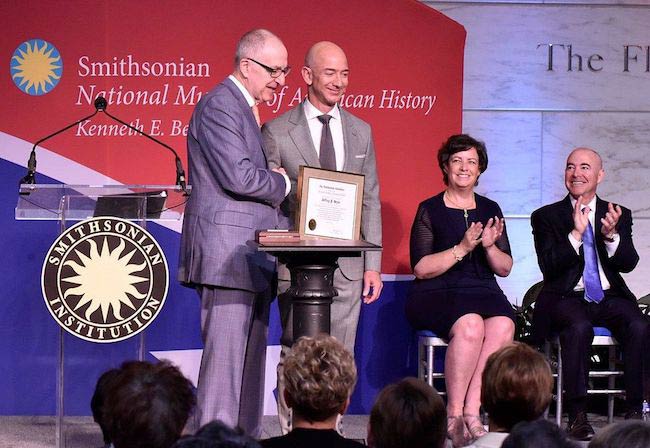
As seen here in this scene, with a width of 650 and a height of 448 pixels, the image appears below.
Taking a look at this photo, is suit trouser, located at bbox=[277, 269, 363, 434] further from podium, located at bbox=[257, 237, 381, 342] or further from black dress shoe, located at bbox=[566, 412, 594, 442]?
black dress shoe, located at bbox=[566, 412, 594, 442]

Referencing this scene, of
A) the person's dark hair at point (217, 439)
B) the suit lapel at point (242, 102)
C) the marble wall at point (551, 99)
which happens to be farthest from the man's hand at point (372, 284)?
the person's dark hair at point (217, 439)

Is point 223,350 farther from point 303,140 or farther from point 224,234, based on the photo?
point 303,140

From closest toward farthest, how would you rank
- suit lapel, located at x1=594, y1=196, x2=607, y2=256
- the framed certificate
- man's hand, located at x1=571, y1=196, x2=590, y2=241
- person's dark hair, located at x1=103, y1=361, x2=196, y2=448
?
1. person's dark hair, located at x1=103, y1=361, x2=196, y2=448
2. the framed certificate
3. man's hand, located at x1=571, y1=196, x2=590, y2=241
4. suit lapel, located at x1=594, y1=196, x2=607, y2=256

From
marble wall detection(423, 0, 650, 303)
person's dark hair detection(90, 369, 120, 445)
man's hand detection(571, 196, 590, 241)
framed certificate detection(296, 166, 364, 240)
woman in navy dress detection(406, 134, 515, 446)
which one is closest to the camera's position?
person's dark hair detection(90, 369, 120, 445)

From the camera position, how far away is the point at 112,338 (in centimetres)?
461

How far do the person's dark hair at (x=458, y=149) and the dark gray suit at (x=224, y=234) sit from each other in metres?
1.42

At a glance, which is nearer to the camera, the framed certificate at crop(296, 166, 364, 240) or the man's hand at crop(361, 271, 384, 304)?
the framed certificate at crop(296, 166, 364, 240)

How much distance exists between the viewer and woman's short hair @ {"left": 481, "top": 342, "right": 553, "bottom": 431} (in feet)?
9.64

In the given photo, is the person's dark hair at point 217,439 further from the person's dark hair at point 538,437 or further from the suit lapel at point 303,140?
the suit lapel at point 303,140

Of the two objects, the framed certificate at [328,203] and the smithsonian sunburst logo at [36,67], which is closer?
the framed certificate at [328,203]

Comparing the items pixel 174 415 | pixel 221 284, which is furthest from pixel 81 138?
pixel 174 415

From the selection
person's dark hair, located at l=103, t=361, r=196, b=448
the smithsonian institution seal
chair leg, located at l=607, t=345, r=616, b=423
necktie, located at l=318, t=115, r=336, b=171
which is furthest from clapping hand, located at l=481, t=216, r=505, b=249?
person's dark hair, located at l=103, t=361, r=196, b=448

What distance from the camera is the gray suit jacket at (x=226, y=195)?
4117 millimetres

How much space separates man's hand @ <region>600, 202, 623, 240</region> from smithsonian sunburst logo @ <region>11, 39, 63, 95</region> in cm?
281
